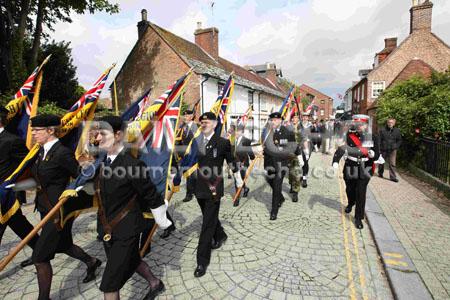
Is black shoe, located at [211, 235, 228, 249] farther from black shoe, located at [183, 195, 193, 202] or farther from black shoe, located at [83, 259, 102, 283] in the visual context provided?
black shoe, located at [183, 195, 193, 202]

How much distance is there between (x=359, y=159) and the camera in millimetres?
5141

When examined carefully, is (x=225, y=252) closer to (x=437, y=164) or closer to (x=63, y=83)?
(x=437, y=164)

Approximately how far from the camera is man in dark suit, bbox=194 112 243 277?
364 centimetres

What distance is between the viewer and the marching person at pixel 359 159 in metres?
5.10

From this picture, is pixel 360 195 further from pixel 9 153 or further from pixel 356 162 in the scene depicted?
pixel 9 153

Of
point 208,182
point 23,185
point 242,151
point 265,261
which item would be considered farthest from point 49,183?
point 242,151

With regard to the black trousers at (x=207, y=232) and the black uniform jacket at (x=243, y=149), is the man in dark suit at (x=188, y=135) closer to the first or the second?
the black uniform jacket at (x=243, y=149)

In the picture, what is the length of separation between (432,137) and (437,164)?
1.59 meters

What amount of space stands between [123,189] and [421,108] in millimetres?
10543

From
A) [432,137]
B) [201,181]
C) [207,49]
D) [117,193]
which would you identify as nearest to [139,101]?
[201,181]

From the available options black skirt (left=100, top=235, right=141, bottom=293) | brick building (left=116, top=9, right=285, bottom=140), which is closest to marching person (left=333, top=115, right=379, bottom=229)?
black skirt (left=100, top=235, right=141, bottom=293)

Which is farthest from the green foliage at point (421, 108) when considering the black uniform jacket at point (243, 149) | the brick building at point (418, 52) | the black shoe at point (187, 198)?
the brick building at point (418, 52)

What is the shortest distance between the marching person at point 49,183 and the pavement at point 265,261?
0.58 metres

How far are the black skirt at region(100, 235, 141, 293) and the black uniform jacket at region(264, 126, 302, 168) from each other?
157 inches
